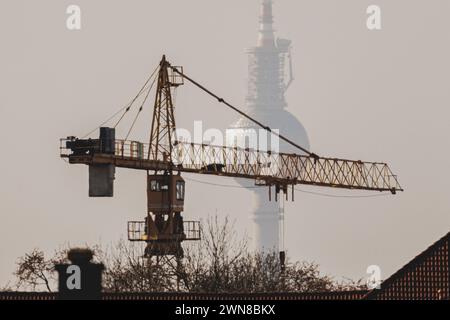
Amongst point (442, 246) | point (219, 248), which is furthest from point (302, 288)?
point (442, 246)

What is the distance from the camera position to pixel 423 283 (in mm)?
122812

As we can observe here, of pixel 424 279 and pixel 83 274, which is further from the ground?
pixel 83 274

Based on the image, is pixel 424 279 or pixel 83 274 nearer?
pixel 83 274

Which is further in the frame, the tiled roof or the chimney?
the tiled roof

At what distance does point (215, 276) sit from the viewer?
18000cm

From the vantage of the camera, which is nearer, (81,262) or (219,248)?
(81,262)

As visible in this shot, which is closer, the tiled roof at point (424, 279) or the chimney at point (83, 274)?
the chimney at point (83, 274)
